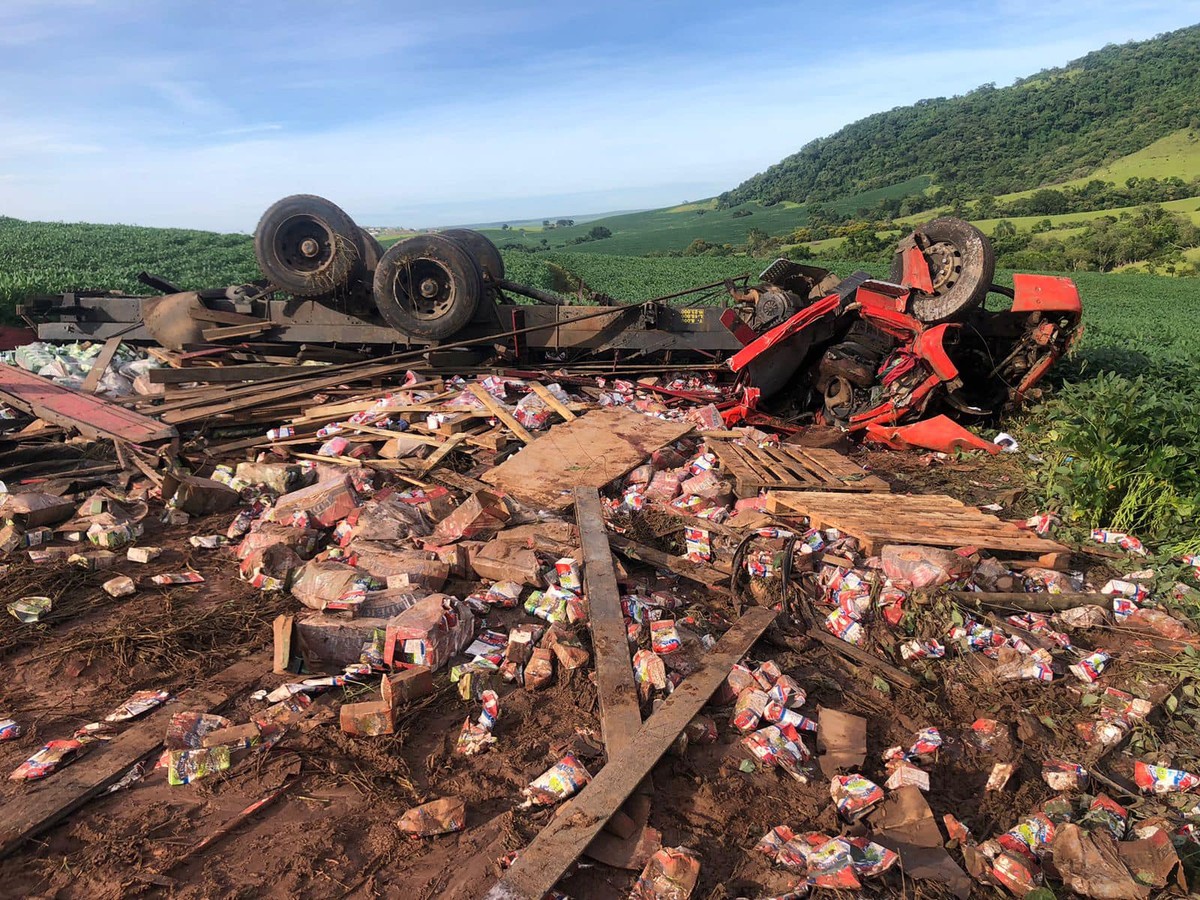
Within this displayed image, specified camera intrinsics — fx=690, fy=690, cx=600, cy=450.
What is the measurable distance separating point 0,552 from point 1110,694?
6606 millimetres

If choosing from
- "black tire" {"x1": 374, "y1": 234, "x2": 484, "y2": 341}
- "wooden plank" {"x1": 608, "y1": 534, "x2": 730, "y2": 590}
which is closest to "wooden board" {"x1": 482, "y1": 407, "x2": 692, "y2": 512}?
"wooden plank" {"x1": 608, "y1": 534, "x2": 730, "y2": 590}

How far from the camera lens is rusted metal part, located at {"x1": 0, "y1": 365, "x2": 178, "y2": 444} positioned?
6.16m

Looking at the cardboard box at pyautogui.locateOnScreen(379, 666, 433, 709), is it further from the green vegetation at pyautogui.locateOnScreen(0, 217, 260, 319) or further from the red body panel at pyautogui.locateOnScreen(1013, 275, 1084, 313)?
the green vegetation at pyautogui.locateOnScreen(0, 217, 260, 319)

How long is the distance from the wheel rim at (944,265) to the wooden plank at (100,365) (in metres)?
9.20

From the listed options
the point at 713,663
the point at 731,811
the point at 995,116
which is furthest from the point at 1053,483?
the point at 995,116

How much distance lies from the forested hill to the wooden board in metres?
73.2

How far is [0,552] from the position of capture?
4.50 m

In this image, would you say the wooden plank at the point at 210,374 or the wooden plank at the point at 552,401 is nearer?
the wooden plank at the point at 552,401

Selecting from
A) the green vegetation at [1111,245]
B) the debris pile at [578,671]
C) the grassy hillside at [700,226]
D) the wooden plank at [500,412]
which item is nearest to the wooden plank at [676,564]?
the debris pile at [578,671]

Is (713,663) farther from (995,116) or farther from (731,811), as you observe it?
(995,116)

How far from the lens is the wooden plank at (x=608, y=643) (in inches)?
118

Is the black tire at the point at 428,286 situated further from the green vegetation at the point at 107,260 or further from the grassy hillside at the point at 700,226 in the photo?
the grassy hillside at the point at 700,226

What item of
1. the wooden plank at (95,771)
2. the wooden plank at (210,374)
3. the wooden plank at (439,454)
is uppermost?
the wooden plank at (210,374)

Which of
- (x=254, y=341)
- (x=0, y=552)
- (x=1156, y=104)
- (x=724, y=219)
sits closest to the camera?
(x=0, y=552)
